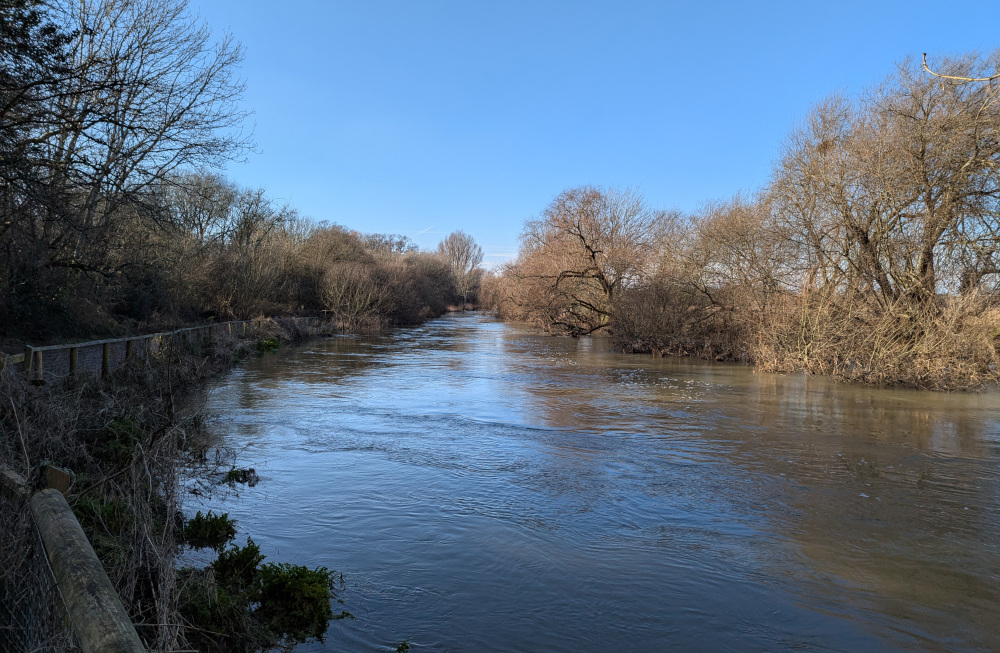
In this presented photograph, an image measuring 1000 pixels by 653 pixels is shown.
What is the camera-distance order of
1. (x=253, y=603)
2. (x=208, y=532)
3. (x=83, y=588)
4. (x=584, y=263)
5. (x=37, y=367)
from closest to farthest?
(x=83, y=588)
(x=253, y=603)
(x=208, y=532)
(x=37, y=367)
(x=584, y=263)

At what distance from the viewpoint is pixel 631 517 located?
7383 millimetres

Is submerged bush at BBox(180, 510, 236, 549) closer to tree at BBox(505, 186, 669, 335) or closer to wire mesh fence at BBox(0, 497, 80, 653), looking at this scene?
wire mesh fence at BBox(0, 497, 80, 653)

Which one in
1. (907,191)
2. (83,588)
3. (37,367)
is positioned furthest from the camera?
(907,191)

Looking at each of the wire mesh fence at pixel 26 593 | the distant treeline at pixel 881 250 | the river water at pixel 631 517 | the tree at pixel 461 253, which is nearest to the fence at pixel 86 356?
the river water at pixel 631 517

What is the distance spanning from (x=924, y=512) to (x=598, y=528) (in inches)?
159

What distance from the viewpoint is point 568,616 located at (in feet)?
16.5

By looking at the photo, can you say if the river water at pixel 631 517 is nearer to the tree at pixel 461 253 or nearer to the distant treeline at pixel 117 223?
the distant treeline at pixel 117 223

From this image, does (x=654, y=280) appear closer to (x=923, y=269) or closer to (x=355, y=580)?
(x=923, y=269)

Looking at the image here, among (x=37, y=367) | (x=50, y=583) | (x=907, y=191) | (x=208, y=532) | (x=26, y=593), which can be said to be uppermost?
(x=907, y=191)

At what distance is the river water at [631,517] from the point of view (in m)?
4.96

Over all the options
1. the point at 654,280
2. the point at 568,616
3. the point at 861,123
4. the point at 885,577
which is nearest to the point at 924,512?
the point at 885,577

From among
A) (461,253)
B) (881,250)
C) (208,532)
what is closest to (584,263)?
(881,250)

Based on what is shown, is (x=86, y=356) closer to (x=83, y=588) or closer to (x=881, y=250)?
(x=83, y=588)

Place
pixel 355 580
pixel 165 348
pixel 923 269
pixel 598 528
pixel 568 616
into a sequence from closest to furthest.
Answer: pixel 568 616 < pixel 355 580 < pixel 598 528 < pixel 165 348 < pixel 923 269
